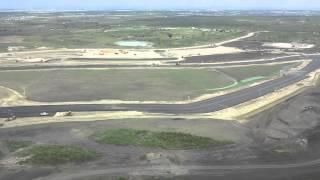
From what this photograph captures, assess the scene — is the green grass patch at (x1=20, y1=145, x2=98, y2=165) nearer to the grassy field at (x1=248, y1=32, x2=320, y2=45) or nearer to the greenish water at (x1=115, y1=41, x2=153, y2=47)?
the greenish water at (x1=115, y1=41, x2=153, y2=47)

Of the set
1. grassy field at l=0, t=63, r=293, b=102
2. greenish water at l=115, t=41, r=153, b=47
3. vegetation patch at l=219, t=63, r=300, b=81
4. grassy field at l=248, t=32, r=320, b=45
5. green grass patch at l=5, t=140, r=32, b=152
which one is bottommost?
grassy field at l=248, t=32, r=320, b=45

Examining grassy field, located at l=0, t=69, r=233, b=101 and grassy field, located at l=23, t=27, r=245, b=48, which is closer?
grassy field, located at l=0, t=69, r=233, b=101

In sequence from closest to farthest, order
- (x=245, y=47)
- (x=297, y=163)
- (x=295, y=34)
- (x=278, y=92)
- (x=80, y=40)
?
1. (x=297, y=163)
2. (x=278, y=92)
3. (x=245, y=47)
4. (x=80, y=40)
5. (x=295, y=34)

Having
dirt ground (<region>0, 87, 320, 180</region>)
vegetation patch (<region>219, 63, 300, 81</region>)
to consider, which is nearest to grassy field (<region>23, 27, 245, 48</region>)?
vegetation patch (<region>219, 63, 300, 81</region>)

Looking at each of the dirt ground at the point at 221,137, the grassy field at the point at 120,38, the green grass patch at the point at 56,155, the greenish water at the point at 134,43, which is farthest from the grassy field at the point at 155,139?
the greenish water at the point at 134,43

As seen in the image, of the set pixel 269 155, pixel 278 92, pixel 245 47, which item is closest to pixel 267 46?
pixel 245 47

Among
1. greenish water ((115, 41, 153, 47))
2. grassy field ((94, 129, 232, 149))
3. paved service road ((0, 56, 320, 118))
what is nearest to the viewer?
grassy field ((94, 129, 232, 149))

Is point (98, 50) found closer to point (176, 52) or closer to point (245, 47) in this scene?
point (176, 52)
